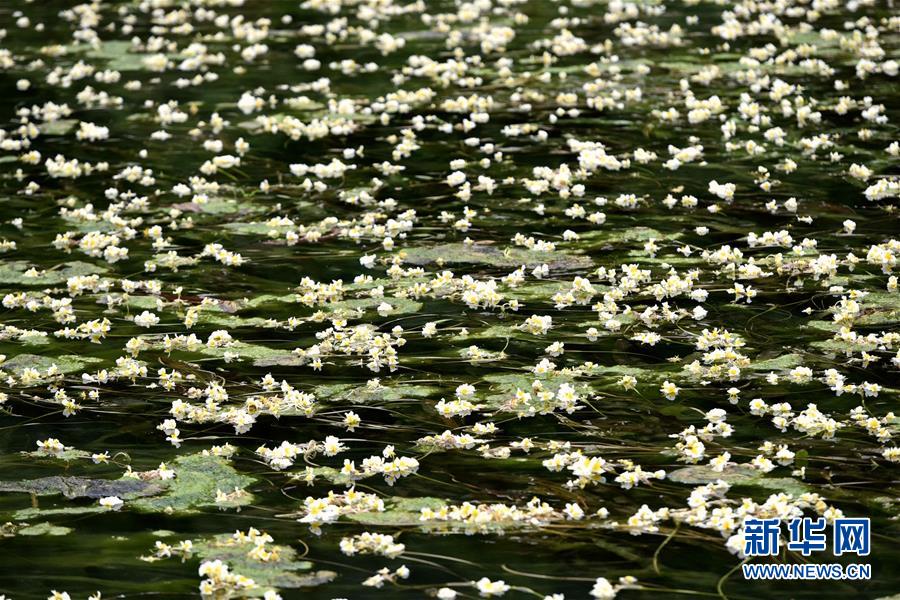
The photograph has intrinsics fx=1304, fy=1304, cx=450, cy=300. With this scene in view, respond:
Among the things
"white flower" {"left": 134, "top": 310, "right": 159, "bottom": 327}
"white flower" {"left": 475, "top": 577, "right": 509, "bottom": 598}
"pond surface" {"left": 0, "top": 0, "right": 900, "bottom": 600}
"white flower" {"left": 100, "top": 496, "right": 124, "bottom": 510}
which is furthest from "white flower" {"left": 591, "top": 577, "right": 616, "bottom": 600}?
"white flower" {"left": 134, "top": 310, "right": 159, "bottom": 327}

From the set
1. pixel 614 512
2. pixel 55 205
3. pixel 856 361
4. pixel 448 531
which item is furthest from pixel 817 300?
pixel 55 205

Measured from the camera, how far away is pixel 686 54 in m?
13.4

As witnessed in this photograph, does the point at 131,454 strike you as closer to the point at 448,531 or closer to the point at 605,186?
the point at 448,531

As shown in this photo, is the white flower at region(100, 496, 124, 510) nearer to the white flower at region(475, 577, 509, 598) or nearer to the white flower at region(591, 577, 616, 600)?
the white flower at region(475, 577, 509, 598)

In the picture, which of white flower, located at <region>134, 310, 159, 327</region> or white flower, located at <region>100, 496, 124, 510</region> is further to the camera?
white flower, located at <region>134, 310, 159, 327</region>

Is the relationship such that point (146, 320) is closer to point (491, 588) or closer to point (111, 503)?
point (111, 503)

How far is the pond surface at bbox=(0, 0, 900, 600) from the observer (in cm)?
518

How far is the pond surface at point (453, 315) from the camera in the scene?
5176 millimetres

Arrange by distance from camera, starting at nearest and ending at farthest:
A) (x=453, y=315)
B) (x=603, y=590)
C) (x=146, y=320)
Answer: (x=603, y=590), (x=453, y=315), (x=146, y=320)

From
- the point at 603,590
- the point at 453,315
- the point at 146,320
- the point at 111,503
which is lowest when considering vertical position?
the point at 603,590

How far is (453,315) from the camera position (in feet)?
25.0

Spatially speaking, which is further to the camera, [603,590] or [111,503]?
[111,503]

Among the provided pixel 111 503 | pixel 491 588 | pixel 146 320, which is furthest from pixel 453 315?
pixel 491 588

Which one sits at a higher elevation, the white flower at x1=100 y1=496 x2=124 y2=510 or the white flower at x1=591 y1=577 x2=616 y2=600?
the white flower at x1=100 y1=496 x2=124 y2=510
